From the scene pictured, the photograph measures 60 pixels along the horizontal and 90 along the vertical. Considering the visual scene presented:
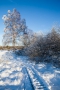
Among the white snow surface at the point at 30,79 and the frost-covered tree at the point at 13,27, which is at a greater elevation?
the frost-covered tree at the point at 13,27

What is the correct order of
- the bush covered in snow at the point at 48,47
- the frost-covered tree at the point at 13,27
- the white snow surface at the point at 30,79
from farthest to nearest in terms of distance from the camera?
the frost-covered tree at the point at 13,27 → the bush covered in snow at the point at 48,47 → the white snow surface at the point at 30,79

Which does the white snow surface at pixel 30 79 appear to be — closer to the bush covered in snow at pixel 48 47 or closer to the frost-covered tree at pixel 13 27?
the bush covered in snow at pixel 48 47

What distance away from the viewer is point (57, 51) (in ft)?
44.0

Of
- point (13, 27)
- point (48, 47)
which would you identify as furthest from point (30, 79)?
point (13, 27)

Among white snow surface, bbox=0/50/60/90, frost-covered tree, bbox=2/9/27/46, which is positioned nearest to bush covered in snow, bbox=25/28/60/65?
white snow surface, bbox=0/50/60/90

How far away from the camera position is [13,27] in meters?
30.9

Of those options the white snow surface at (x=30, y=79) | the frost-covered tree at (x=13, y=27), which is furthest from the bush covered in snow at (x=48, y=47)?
the frost-covered tree at (x=13, y=27)

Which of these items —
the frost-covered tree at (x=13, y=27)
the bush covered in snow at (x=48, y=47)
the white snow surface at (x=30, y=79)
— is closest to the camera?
the white snow surface at (x=30, y=79)

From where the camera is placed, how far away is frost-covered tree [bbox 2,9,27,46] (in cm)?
3036

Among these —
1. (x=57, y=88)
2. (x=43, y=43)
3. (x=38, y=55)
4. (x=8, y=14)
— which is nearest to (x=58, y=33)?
(x=43, y=43)

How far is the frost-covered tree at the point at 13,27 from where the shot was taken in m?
30.4

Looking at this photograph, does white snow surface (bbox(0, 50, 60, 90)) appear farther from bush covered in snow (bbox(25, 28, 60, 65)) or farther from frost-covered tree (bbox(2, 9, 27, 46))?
frost-covered tree (bbox(2, 9, 27, 46))

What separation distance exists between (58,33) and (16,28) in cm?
1760

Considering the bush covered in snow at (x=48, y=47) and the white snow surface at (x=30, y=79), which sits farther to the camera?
the bush covered in snow at (x=48, y=47)
